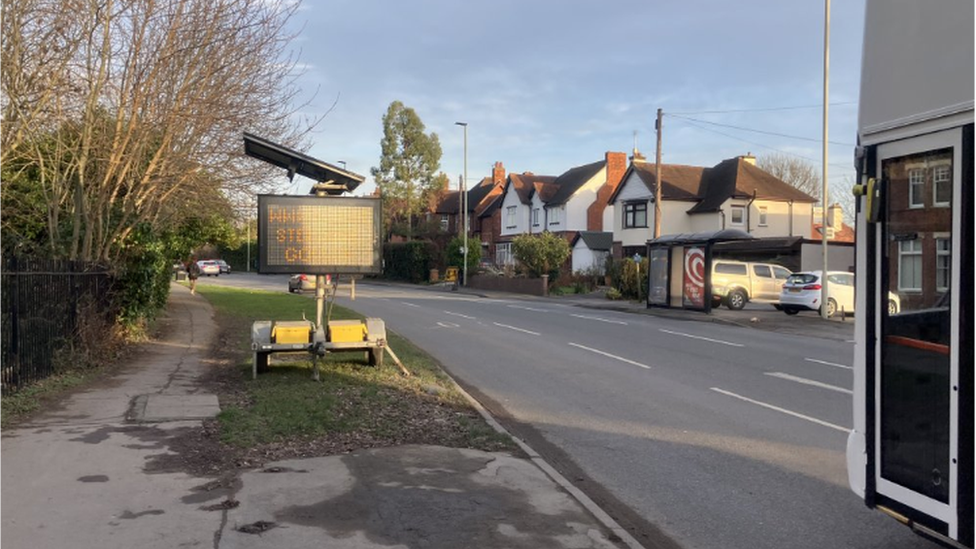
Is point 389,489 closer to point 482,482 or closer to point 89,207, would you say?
point 482,482

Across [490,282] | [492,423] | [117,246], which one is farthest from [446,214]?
[492,423]

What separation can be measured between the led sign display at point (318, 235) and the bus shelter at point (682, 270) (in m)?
15.5

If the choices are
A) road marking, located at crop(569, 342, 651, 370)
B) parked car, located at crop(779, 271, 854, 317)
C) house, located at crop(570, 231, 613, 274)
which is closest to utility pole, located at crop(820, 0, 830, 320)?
parked car, located at crop(779, 271, 854, 317)

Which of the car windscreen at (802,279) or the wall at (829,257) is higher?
the wall at (829,257)

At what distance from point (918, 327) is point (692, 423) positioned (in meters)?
5.07

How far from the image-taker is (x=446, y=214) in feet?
248

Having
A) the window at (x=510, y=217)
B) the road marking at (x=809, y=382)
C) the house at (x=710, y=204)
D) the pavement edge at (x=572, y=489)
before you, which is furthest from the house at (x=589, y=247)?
the pavement edge at (x=572, y=489)

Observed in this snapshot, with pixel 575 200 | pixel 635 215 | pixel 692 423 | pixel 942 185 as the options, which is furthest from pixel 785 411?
pixel 575 200

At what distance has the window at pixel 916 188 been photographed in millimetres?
4098

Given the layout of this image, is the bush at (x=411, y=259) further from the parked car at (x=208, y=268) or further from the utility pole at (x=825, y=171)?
the utility pole at (x=825, y=171)

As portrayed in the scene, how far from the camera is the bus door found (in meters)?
3.86

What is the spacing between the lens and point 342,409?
8703 mm

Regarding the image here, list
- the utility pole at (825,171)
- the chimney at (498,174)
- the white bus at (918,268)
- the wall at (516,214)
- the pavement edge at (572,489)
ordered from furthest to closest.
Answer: the chimney at (498,174), the wall at (516,214), the utility pole at (825,171), the pavement edge at (572,489), the white bus at (918,268)

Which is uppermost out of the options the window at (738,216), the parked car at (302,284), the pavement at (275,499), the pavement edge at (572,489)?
the window at (738,216)
